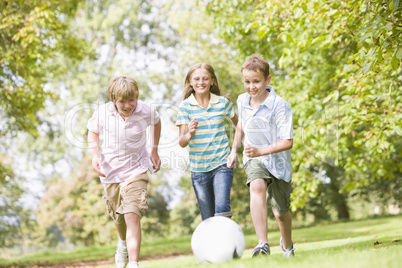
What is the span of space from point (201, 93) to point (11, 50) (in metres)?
6.47

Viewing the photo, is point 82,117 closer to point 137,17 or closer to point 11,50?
point 137,17

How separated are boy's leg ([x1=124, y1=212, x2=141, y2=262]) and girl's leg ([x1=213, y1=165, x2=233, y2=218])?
858 millimetres

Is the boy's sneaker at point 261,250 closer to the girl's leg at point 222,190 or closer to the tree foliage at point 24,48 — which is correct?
the girl's leg at point 222,190

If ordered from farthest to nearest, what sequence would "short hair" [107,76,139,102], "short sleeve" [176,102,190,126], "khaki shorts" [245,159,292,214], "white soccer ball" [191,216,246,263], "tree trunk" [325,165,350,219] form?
"tree trunk" [325,165,350,219], "short sleeve" [176,102,190,126], "short hair" [107,76,139,102], "khaki shorts" [245,159,292,214], "white soccer ball" [191,216,246,263]

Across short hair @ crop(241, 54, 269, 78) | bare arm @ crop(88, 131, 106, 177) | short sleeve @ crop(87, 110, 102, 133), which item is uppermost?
short hair @ crop(241, 54, 269, 78)

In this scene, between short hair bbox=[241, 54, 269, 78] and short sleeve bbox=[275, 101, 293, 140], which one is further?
short hair bbox=[241, 54, 269, 78]

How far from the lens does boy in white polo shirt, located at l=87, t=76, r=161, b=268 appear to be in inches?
195

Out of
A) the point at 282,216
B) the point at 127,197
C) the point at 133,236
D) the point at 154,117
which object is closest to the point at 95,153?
the point at 127,197

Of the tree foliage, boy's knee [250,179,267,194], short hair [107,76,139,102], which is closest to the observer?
boy's knee [250,179,267,194]

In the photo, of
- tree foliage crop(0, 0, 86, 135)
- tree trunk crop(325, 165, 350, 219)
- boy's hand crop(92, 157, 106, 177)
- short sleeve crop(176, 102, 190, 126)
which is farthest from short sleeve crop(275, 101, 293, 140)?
tree trunk crop(325, 165, 350, 219)

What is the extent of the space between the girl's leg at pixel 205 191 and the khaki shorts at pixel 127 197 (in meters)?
0.57

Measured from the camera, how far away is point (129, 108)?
5074 millimetres

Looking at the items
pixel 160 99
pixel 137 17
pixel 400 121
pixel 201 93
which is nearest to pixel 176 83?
pixel 160 99

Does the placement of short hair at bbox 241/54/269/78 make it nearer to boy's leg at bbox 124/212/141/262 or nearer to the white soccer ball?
the white soccer ball
